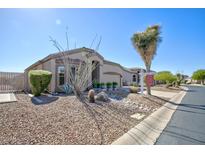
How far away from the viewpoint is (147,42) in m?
15.9

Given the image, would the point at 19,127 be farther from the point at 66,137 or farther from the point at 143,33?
the point at 143,33

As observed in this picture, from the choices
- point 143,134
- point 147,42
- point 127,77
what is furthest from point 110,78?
point 143,134

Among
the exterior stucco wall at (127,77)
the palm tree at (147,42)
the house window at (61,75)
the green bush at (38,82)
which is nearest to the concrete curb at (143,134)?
the green bush at (38,82)

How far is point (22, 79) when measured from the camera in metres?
14.6

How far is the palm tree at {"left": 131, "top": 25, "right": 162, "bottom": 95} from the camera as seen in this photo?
15875 millimetres

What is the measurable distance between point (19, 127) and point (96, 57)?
1412 centimetres

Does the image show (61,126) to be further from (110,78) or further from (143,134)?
(110,78)

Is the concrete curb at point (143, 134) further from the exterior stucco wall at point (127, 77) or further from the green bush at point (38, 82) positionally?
the exterior stucco wall at point (127, 77)

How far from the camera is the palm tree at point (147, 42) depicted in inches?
625

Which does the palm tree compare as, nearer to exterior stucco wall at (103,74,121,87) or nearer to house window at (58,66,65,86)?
exterior stucco wall at (103,74,121,87)

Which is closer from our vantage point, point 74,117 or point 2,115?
point 2,115

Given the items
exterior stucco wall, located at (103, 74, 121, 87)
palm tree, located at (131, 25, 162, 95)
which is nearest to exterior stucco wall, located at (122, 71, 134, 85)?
exterior stucco wall, located at (103, 74, 121, 87)
